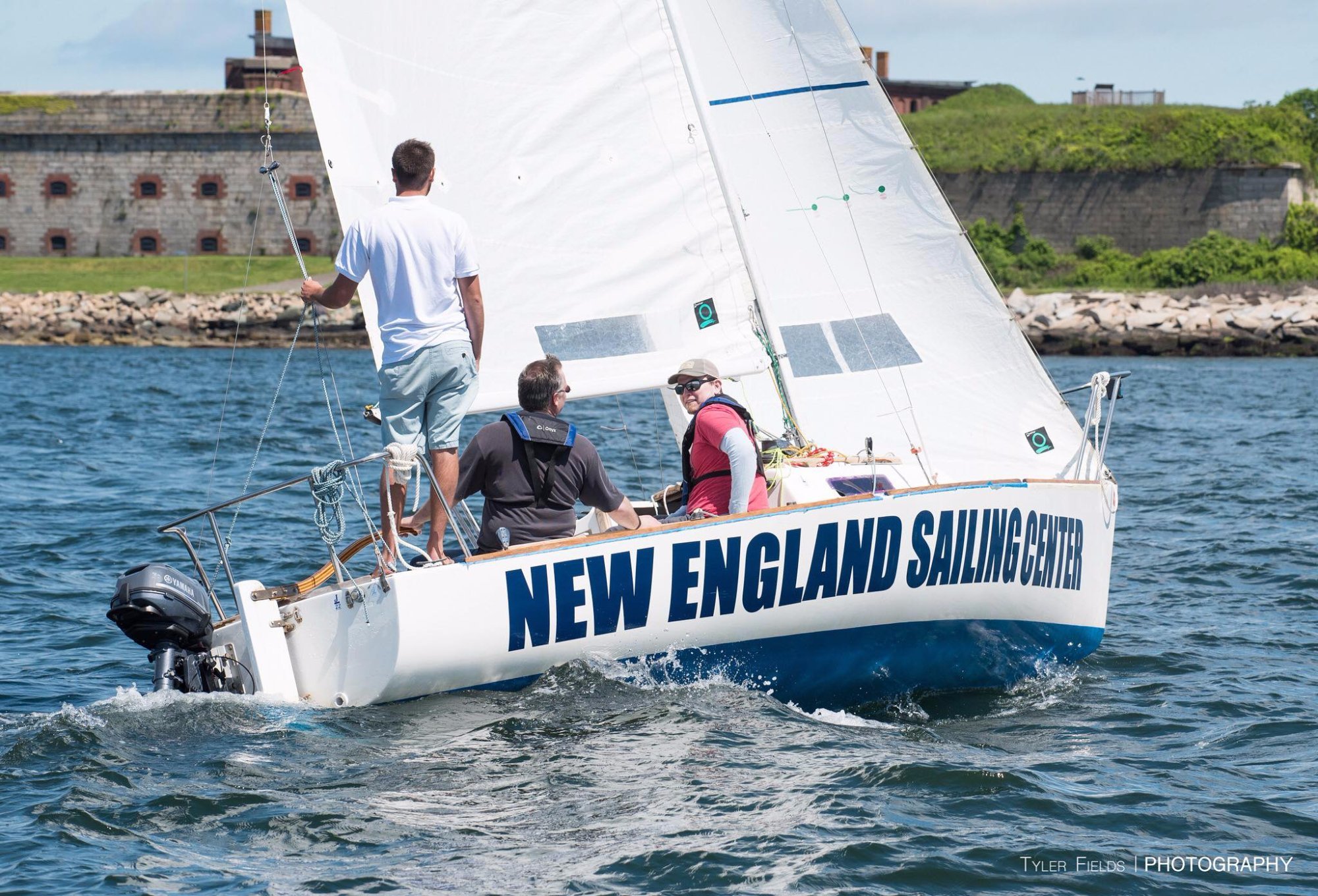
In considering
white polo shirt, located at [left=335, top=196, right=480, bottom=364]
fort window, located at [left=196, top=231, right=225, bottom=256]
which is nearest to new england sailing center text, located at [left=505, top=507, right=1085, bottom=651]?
white polo shirt, located at [left=335, top=196, right=480, bottom=364]

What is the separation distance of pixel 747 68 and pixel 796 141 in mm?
503

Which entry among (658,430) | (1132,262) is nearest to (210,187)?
(1132,262)

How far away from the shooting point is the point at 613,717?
6336mm

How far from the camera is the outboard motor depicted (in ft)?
21.3

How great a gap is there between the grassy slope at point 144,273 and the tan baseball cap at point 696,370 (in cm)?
4147

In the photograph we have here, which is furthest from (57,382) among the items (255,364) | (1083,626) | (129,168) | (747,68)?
(129,168)

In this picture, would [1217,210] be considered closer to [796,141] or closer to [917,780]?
[796,141]

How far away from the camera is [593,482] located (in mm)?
6605

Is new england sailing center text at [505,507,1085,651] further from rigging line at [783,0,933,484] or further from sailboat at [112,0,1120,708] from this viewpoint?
rigging line at [783,0,933,484]

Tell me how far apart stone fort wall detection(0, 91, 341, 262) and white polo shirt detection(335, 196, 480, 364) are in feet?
161

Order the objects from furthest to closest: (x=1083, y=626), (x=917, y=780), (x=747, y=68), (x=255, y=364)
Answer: (x=255, y=364)
(x=747, y=68)
(x=1083, y=626)
(x=917, y=780)

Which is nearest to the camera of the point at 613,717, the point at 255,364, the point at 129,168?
the point at 613,717

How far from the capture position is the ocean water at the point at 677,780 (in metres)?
4.89

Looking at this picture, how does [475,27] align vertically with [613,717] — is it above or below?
above
